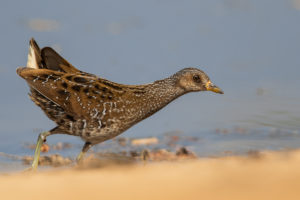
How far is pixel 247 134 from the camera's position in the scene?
36.4 feet

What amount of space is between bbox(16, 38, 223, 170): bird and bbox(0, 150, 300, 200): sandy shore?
159 inches

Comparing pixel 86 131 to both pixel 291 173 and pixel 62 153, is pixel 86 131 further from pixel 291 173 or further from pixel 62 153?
pixel 291 173

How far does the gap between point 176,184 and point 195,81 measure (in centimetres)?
516

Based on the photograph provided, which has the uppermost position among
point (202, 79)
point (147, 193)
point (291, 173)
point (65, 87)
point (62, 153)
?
point (202, 79)

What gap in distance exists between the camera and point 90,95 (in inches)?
322

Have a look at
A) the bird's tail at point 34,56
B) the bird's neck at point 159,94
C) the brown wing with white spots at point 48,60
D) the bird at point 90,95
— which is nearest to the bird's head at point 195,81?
the bird at point 90,95

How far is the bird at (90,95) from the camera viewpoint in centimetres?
809

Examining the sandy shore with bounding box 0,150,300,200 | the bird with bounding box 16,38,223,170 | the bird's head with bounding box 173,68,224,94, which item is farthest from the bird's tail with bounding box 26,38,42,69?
the sandy shore with bounding box 0,150,300,200

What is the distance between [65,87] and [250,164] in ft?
15.0

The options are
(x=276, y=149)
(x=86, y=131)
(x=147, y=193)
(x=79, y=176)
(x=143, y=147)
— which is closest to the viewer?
(x=147, y=193)

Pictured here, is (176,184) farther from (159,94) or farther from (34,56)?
(34,56)

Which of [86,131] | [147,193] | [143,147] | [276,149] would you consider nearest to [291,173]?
[147,193]

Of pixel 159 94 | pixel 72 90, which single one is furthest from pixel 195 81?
pixel 72 90

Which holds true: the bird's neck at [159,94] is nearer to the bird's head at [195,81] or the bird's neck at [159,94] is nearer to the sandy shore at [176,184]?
the bird's head at [195,81]
